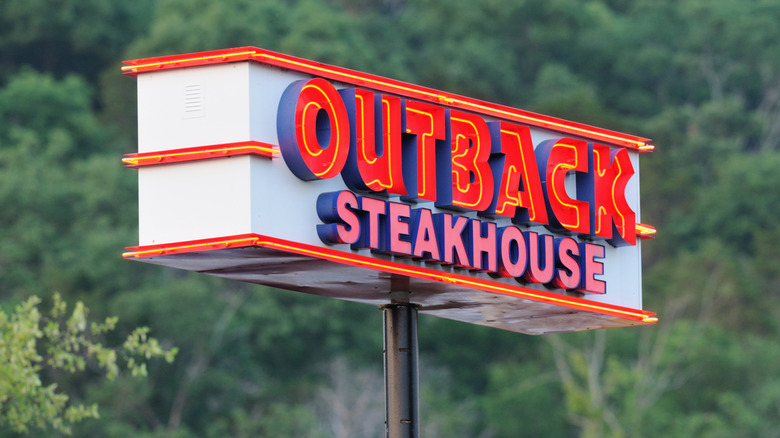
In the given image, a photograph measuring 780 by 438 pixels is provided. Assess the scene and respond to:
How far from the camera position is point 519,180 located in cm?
2125

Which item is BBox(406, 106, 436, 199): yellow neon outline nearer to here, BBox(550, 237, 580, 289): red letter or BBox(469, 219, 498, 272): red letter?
BBox(469, 219, 498, 272): red letter

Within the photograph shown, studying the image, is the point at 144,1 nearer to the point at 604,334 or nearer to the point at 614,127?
the point at 614,127

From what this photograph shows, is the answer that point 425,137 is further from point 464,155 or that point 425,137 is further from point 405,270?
point 405,270

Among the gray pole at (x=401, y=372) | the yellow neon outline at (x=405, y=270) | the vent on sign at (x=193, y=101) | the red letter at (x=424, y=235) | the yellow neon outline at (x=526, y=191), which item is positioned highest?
the vent on sign at (x=193, y=101)

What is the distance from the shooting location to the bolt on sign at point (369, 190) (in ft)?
59.6

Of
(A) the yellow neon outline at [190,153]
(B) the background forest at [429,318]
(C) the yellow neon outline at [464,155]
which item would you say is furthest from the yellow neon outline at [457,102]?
(B) the background forest at [429,318]

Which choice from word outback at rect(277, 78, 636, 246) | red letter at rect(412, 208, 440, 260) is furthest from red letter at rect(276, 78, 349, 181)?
red letter at rect(412, 208, 440, 260)

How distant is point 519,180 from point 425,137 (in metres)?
1.69

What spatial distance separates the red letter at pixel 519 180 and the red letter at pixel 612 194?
1.14m

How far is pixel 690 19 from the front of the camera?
375 feet

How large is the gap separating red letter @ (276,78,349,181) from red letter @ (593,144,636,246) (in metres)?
4.63

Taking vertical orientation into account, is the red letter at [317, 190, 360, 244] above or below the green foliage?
above

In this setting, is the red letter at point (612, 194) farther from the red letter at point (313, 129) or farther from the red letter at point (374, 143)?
the red letter at point (313, 129)

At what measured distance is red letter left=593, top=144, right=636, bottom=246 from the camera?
22.5 m
